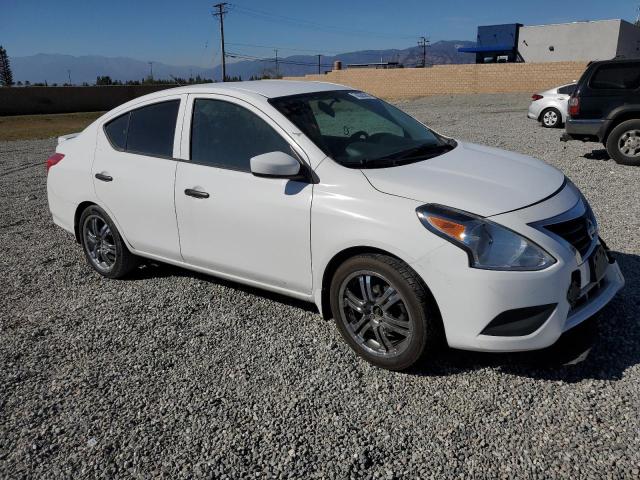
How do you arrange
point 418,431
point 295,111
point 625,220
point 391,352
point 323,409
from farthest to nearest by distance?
point 625,220 → point 295,111 → point 391,352 → point 323,409 → point 418,431

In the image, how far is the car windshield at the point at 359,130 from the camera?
372 centimetres

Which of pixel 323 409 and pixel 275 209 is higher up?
pixel 275 209

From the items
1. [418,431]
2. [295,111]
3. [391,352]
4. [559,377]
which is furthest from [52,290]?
[559,377]

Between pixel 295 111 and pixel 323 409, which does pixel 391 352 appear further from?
pixel 295 111

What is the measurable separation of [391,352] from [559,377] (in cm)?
100

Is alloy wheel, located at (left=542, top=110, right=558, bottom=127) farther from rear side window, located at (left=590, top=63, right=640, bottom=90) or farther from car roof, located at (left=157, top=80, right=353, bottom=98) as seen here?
car roof, located at (left=157, top=80, right=353, bottom=98)

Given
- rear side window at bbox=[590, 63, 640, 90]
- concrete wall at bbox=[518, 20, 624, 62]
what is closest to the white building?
concrete wall at bbox=[518, 20, 624, 62]

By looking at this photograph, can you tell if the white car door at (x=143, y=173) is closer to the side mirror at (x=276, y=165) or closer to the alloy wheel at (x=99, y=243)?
the alloy wheel at (x=99, y=243)

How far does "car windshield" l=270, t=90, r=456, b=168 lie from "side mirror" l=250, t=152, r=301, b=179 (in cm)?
29

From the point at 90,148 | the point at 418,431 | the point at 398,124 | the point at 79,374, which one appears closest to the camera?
the point at 418,431

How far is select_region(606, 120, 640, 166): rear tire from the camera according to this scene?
9.34 m

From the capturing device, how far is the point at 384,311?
10.8 feet

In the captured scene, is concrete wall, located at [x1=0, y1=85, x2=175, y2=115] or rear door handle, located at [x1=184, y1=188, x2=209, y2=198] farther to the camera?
concrete wall, located at [x1=0, y1=85, x2=175, y2=115]

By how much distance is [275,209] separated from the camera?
143 inches
